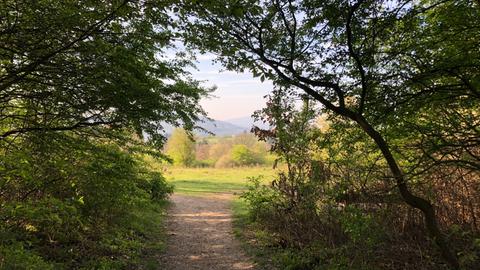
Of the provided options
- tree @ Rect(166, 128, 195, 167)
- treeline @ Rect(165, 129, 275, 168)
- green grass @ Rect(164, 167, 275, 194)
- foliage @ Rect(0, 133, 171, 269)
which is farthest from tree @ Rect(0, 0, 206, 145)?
tree @ Rect(166, 128, 195, 167)

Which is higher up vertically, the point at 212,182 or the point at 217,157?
the point at 217,157

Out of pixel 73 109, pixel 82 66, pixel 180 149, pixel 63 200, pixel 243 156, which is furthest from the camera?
pixel 243 156

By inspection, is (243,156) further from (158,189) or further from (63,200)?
(63,200)

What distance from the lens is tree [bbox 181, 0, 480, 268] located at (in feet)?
15.1

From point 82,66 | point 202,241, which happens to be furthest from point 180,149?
point 82,66

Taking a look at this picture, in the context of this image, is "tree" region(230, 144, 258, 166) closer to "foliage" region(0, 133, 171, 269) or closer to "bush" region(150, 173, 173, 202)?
"bush" region(150, 173, 173, 202)

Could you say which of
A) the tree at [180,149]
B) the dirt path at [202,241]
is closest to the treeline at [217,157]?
the tree at [180,149]

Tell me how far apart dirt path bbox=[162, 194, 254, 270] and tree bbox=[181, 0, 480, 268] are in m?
4.60

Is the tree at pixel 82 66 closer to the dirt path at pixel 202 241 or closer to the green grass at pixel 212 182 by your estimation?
the dirt path at pixel 202 241

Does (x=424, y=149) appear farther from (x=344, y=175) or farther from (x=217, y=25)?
(x=217, y=25)

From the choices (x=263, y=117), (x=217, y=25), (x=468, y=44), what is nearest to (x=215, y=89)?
(x=263, y=117)

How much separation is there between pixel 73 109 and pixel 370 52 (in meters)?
4.29

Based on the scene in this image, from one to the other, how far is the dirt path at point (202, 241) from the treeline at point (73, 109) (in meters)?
1.39

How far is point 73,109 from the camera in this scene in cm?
565
